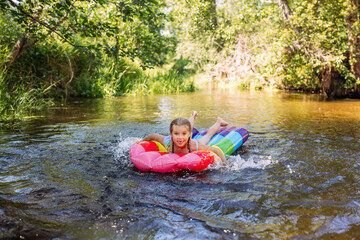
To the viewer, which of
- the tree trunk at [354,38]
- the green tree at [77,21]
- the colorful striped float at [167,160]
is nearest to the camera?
the colorful striped float at [167,160]

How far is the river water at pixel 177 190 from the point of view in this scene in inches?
89.2

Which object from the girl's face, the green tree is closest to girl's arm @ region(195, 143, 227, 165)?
the girl's face

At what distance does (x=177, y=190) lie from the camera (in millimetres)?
3119

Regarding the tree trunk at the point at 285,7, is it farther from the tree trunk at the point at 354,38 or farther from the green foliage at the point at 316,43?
the tree trunk at the point at 354,38

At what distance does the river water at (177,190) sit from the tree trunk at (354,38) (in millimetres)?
5533

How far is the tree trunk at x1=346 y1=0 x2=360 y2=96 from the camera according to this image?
376 inches

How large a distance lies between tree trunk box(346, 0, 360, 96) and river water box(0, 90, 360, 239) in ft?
18.2

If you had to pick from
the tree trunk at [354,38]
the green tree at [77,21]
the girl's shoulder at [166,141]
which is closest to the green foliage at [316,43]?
the tree trunk at [354,38]

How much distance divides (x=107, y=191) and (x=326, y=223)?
1922 millimetres

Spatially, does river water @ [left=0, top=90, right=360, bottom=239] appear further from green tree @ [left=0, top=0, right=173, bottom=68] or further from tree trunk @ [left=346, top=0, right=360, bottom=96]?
tree trunk @ [left=346, top=0, right=360, bottom=96]

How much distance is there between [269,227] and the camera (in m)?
2.30

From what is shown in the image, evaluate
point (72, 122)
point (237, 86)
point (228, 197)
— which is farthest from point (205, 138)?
point (237, 86)

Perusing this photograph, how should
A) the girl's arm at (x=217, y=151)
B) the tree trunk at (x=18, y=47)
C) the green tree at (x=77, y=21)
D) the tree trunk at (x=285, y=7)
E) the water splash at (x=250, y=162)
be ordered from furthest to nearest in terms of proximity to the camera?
the tree trunk at (x=285, y=7)
the tree trunk at (x=18, y=47)
the green tree at (x=77, y=21)
the girl's arm at (x=217, y=151)
the water splash at (x=250, y=162)

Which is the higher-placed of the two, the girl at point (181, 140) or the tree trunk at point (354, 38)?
the tree trunk at point (354, 38)
